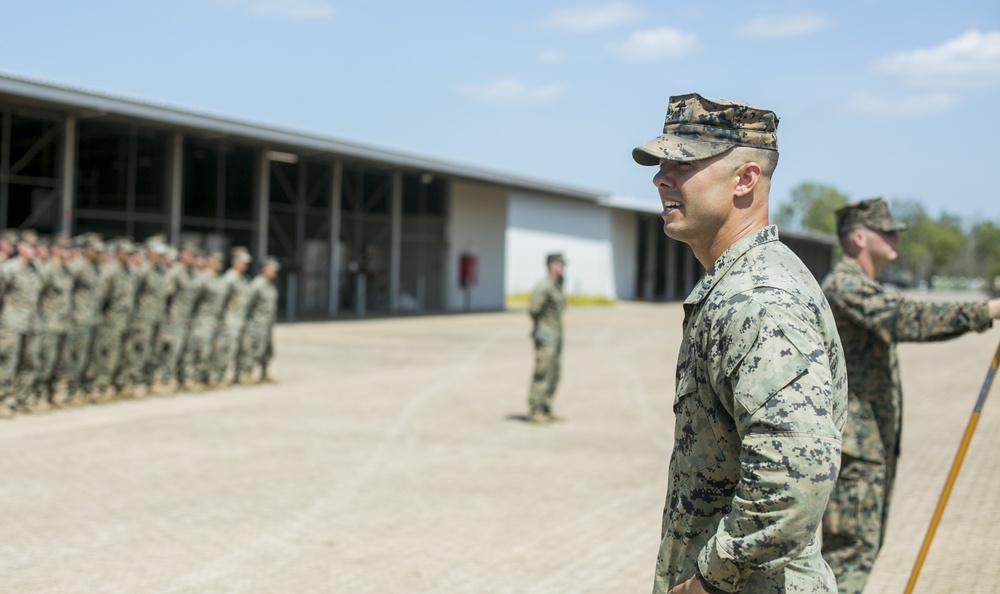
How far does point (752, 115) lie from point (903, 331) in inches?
95.1

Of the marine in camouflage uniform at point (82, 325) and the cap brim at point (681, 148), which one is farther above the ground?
the cap brim at point (681, 148)

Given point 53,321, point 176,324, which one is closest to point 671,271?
point 176,324

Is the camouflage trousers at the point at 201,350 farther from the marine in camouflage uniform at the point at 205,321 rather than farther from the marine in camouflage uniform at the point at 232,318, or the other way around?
the marine in camouflage uniform at the point at 232,318

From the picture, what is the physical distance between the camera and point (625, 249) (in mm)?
50844

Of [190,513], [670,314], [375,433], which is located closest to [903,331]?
[190,513]

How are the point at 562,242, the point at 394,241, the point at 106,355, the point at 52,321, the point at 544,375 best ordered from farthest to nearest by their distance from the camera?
Result: the point at 562,242 < the point at 394,241 < the point at 106,355 < the point at 52,321 < the point at 544,375

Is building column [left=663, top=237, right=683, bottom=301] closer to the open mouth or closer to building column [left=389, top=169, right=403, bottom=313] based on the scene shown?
building column [left=389, top=169, right=403, bottom=313]

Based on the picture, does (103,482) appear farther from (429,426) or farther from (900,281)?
(900,281)

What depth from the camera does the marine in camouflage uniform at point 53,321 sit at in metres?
12.8

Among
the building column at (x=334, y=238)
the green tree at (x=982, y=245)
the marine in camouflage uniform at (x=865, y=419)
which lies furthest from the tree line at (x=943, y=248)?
the marine in camouflage uniform at (x=865, y=419)

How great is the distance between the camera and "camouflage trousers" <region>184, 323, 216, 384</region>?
601 inches

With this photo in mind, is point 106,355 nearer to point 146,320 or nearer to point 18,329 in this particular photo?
point 146,320

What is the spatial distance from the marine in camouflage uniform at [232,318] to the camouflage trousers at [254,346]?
11 cm

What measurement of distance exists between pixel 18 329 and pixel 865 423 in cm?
1081
